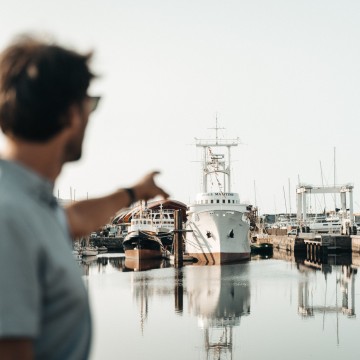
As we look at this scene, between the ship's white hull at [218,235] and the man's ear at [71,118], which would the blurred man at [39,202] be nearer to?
the man's ear at [71,118]

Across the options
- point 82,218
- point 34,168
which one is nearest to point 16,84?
point 34,168

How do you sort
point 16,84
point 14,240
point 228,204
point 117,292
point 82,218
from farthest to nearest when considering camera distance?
1. point 228,204
2. point 117,292
3. point 82,218
4. point 16,84
5. point 14,240

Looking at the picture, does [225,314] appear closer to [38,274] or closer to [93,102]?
[93,102]

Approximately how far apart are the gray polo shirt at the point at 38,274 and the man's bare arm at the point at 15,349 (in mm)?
20

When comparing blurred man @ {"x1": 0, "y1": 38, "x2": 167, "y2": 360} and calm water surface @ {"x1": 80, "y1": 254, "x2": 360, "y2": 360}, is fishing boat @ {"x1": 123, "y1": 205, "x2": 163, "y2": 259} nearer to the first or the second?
calm water surface @ {"x1": 80, "y1": 254, "x2": 360, "y2": 360}

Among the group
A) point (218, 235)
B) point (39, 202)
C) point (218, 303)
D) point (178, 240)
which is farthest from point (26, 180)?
point (218, 235)

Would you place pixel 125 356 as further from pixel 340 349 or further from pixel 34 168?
pixel 34 168

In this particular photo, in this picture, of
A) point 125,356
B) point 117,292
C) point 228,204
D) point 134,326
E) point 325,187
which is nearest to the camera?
point 125,356

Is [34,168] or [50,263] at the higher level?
[34,168]

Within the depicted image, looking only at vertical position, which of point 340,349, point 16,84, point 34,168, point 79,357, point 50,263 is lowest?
point 340,349

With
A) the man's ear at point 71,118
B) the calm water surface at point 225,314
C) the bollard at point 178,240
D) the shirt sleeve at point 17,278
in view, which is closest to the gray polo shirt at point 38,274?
the shirt sleeve at point 17,278

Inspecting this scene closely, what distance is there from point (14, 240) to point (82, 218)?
0.94 metres

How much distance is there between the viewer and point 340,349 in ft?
57.3

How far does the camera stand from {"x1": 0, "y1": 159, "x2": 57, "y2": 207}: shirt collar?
1210 millimetres
